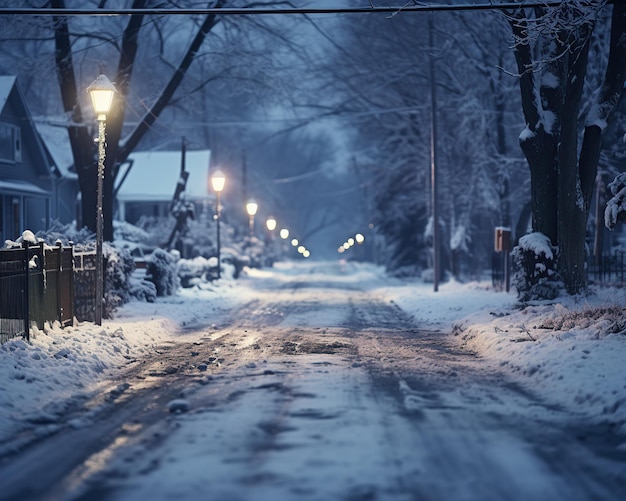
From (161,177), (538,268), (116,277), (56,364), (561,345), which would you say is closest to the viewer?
(56,364)

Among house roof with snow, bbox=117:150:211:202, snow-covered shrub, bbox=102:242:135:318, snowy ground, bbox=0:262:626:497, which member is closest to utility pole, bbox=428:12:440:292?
snowy ground, bbox=0:262:626:497

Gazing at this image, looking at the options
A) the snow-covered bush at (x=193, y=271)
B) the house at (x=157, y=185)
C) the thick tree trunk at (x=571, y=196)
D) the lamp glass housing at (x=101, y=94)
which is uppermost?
the house at (x=157, y=185)

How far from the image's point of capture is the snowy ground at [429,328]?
898 cm

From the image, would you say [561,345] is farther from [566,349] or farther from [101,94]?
[101,94]

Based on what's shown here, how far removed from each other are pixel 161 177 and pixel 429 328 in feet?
145

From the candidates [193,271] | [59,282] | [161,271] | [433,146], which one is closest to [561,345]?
[59,282]

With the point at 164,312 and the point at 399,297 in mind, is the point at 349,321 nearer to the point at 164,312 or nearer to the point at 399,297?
the point at 164,312

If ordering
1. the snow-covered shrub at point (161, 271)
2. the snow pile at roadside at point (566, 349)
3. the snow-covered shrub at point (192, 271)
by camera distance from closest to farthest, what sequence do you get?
the snow pile at roadside at point (566, 349) < the snow-covered shrub at point (161, 271) < the snow-covered shrub at point (192, 271)

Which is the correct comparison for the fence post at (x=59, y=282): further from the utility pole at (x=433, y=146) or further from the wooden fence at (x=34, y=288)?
the utility pole at (x=433, y=146)

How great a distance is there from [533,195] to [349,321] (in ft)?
17.0

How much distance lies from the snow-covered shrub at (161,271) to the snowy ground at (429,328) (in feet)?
16.8

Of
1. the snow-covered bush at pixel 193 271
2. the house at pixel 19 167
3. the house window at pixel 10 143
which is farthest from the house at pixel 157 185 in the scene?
the snow-covered bush at pixel 193 271

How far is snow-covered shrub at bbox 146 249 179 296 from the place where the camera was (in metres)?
26.6

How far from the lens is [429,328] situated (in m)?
19.0
